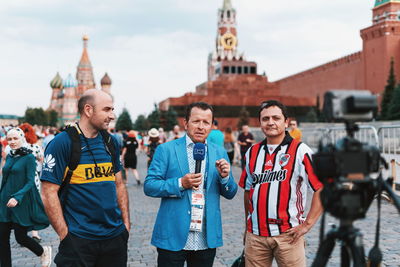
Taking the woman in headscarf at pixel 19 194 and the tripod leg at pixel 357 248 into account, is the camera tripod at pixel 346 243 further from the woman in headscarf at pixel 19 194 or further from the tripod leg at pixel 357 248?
the woman in headscarf at pixel 19 194

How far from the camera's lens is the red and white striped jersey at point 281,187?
2770 millimetres

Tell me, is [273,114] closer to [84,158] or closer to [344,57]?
[84,158]

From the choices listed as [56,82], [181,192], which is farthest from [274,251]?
[56,82]

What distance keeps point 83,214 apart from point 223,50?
91.4 meters

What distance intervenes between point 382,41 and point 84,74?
5374 centimetres

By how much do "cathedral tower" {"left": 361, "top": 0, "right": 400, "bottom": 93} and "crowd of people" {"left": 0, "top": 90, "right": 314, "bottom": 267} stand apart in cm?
5138

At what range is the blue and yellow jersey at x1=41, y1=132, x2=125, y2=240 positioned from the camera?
266cm

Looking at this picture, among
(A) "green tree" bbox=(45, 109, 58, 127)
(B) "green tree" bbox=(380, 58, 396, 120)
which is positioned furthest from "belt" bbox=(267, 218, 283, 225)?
(A) "green tree" bbox=(45, 109, 58, 127)

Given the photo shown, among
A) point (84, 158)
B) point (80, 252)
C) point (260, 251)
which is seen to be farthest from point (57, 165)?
point (260, 251)

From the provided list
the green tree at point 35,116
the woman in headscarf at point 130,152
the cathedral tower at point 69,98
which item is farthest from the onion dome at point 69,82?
the woman in headscarf at point 130,152

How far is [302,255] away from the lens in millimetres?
2818

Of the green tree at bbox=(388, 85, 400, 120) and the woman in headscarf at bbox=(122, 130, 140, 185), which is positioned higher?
the green tree at bbox=(388, 85, 400, 120)

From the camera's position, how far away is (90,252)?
271 centimetres

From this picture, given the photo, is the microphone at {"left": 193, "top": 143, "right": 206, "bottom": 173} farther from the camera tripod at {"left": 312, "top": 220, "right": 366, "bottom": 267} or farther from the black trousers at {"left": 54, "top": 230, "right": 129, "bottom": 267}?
the camera tripod at {"left": 312, "top": 220, "right": 366, "bottom": 267}
